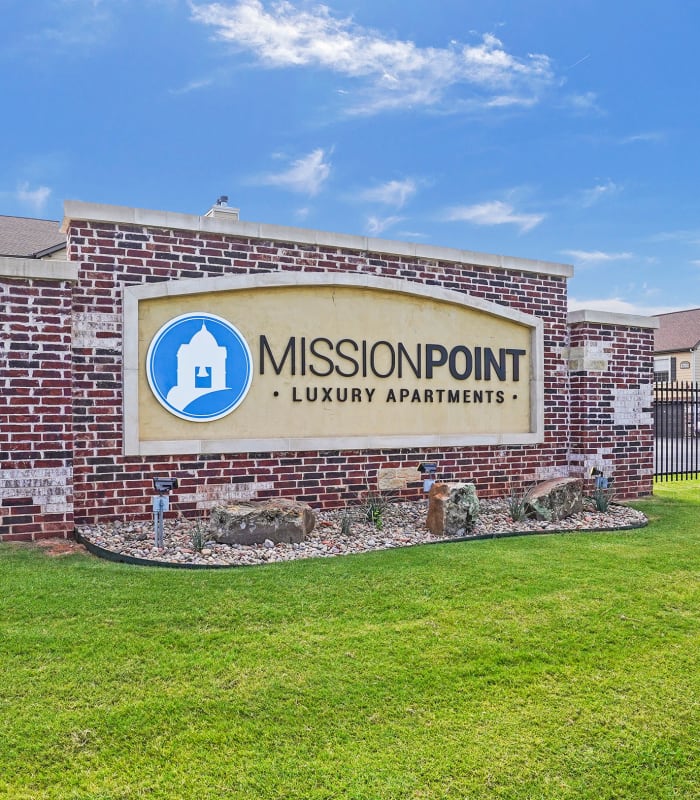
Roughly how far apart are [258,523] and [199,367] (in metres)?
2.22

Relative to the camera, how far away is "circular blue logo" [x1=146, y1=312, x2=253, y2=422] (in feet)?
26.6

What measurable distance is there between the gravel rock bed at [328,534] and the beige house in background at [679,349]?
29.7m

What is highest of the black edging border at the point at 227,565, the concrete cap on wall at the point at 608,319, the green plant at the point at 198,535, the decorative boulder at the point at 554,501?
the concrete cap on wall at the point at 608,319

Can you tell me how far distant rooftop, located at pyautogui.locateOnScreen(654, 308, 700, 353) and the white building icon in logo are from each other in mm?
33423

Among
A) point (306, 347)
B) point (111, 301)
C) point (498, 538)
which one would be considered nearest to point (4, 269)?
point (111, 301)

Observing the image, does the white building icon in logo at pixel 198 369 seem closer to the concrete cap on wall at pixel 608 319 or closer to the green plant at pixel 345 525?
the green plant at pixel 345 525

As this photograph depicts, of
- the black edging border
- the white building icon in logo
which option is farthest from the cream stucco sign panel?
the black edging border

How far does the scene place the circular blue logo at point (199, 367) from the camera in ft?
26.6

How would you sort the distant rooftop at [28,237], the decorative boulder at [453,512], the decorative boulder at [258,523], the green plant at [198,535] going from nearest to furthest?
1. the green plant at [198,535]
2. the decorative boulder at [258,523]
3. the decorative boulder at [453,512]
4. the distant rooftop at [28,237]

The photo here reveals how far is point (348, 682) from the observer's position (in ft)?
13.1

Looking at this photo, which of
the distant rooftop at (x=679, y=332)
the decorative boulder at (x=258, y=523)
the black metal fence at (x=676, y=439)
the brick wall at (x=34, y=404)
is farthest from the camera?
the distant rooftop at (x=679, y=332)

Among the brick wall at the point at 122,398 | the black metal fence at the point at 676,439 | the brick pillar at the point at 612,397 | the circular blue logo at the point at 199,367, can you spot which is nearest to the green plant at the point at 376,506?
the brick wall at the point at 122,398

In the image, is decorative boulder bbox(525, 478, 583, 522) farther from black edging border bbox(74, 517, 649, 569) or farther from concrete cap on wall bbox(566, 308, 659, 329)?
concrete cap on wall bbox(566, 308, 659, 329)

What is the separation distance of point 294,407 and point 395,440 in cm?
158
